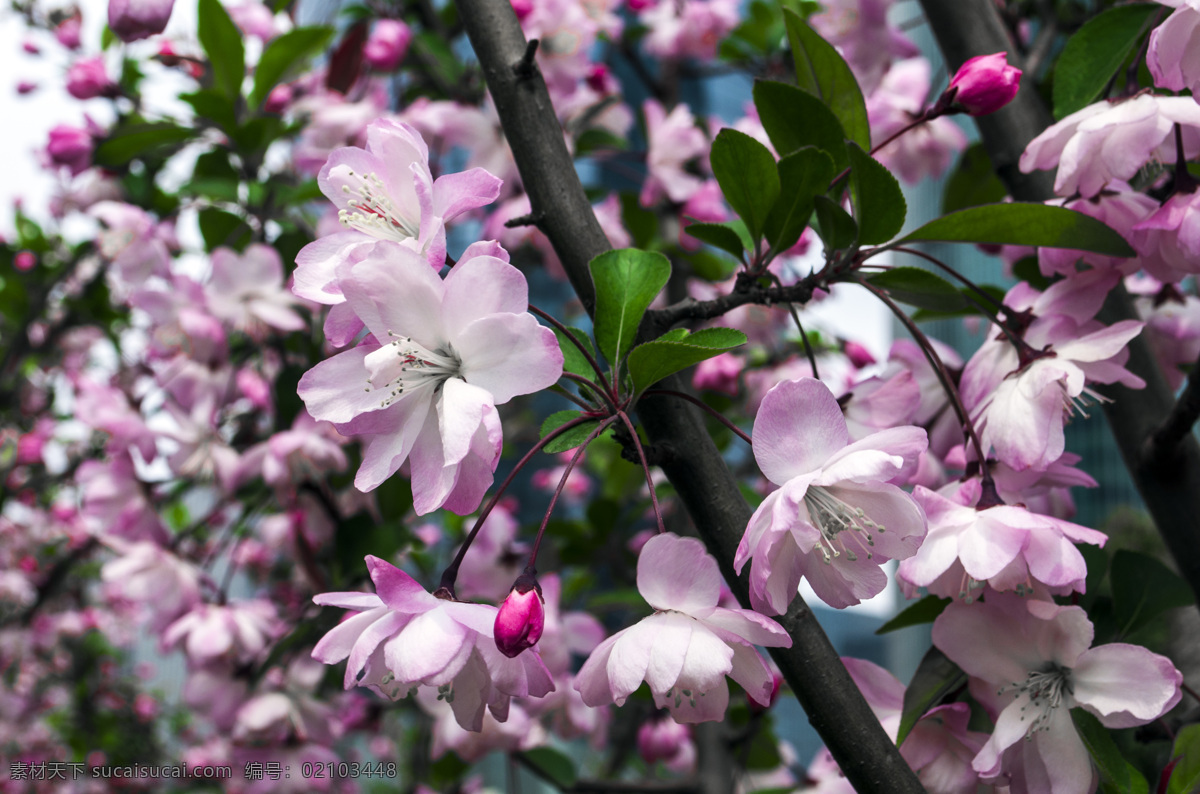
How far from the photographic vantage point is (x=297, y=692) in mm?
1508

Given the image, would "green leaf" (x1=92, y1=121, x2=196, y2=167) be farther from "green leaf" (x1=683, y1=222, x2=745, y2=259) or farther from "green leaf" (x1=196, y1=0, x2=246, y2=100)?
"green leaf" (x1=683, y1=222, x2=745, y2=259)

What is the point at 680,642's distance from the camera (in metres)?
0.55

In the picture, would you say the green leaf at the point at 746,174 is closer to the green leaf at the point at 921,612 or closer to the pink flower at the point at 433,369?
the pink flower at the point at 433,369

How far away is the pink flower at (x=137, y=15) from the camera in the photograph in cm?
98

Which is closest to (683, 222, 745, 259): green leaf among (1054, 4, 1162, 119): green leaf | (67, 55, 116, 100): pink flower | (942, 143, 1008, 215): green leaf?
(1054, 4, 1162, 119): green leaf

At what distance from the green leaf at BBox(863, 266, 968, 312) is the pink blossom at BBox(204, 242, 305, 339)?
3.41ft

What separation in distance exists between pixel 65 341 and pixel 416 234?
3.72 metres

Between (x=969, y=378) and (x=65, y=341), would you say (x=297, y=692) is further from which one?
(x=65, y=341)

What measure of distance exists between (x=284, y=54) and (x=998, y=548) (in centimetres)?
151

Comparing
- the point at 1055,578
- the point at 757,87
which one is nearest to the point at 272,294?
the point at 757,87

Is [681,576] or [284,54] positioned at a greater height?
[284,54]

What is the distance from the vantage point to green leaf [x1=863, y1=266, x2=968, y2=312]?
0.71 m

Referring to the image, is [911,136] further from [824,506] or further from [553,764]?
[553,764]

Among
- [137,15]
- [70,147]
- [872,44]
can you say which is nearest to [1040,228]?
[872,44]
